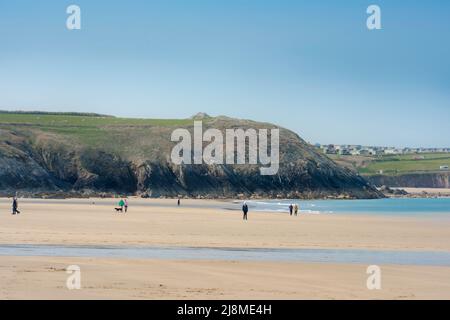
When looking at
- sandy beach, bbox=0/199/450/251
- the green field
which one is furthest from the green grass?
sandy beach, bbox=0/199/450/251

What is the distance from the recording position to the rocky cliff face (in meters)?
106

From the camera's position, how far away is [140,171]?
382 feet

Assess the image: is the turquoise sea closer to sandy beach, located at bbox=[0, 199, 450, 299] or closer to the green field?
sandy beach, located at bbox=[0, 199, 450, 299]

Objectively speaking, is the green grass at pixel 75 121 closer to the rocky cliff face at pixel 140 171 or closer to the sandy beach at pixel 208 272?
the rocky cliff face at pixel 140 171

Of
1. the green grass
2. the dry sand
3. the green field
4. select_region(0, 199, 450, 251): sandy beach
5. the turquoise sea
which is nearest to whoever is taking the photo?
the dry sand

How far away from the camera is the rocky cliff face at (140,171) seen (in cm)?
10581

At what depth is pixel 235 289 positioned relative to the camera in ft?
60.7

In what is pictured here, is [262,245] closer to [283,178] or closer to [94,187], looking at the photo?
[94,187]

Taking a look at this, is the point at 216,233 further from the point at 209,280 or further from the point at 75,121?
the point at 75,121

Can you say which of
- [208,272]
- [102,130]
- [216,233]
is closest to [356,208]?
[216,233]

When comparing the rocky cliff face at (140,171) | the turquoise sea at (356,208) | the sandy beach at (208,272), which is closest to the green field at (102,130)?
→ the rocky cliff face at (140,171)
